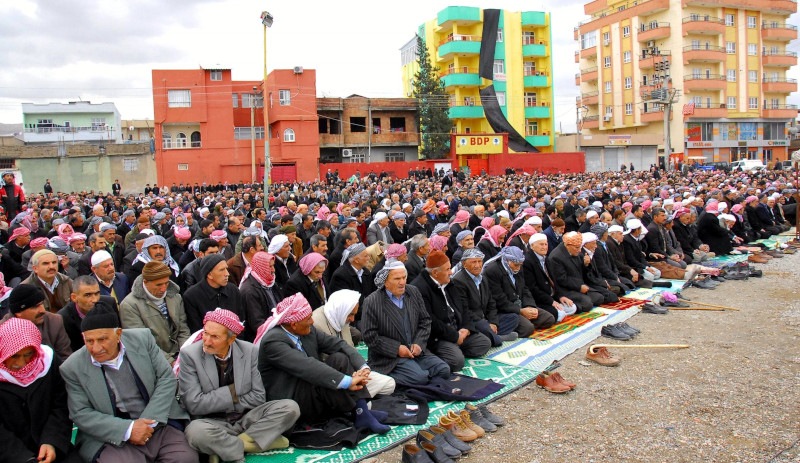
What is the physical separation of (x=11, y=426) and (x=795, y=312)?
8.26 meters

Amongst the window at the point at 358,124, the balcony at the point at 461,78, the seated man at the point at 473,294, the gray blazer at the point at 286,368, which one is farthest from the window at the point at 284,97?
the gray blazer at the point at 286,368

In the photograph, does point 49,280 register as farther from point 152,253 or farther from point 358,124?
point 358,124

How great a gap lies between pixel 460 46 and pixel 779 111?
2876cm

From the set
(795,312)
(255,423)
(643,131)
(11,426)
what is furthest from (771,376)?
(643,131)

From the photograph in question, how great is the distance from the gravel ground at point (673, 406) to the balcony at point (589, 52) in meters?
52.9

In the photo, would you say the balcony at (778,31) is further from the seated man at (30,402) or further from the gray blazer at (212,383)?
the seated man at (30,402)

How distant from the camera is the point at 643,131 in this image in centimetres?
5147

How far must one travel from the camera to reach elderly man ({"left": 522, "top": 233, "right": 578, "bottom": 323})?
7734 millimetres

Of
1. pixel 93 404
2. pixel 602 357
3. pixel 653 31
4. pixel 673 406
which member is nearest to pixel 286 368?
pixel 93 404

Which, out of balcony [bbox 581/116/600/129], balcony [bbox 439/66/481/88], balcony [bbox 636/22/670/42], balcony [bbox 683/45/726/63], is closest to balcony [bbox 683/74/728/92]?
balcony [bbox 683/45/726/63]

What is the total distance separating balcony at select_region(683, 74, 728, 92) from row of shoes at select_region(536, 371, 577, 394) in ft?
163

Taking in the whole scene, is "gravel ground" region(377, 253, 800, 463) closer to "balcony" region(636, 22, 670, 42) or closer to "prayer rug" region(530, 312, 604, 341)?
"prayer rug" region(530, 312, 604, 341)

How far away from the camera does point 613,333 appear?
22.4ft

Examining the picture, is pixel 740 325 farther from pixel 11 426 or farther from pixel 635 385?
pixel 11 426
